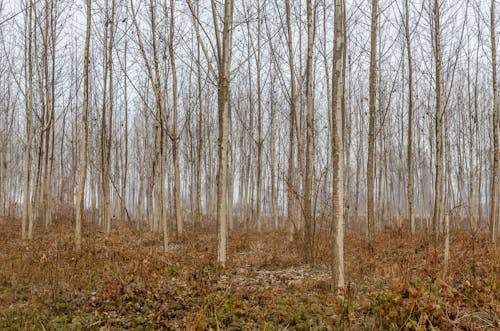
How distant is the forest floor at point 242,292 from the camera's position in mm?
3631

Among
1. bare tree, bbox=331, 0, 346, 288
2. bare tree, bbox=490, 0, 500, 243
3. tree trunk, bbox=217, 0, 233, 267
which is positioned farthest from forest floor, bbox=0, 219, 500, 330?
bare tree, bbox=490, 0, 500, 243

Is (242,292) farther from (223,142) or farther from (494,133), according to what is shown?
(494,133)

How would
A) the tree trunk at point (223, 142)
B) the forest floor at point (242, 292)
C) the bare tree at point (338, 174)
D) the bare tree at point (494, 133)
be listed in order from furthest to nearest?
the bare tree at point (494, 133) < the tree trunk at point (223, 142) < the bare tree at point (338, 174) < the forest floor at point (242, 292)

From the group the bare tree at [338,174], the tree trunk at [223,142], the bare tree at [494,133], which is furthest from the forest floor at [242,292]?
the bare tree at [494,133]

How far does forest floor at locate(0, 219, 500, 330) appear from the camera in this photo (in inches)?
143

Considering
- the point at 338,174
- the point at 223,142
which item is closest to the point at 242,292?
the point at 338,174

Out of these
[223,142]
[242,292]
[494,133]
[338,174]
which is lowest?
[242,292]

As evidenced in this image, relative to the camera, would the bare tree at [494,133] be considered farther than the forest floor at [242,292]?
Yes

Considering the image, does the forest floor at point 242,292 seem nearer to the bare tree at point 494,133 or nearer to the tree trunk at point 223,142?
the tree trunk at point 223,142

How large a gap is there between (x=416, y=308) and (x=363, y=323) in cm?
56

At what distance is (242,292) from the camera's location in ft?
15.4

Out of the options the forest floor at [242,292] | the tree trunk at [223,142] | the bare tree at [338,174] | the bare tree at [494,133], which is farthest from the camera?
the bare tree at [494,133]

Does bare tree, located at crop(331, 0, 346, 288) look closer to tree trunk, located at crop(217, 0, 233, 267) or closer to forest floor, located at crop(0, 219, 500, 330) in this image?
forest floor, located at crop(0, 219, 500, 330)

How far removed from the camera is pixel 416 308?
3496mm
